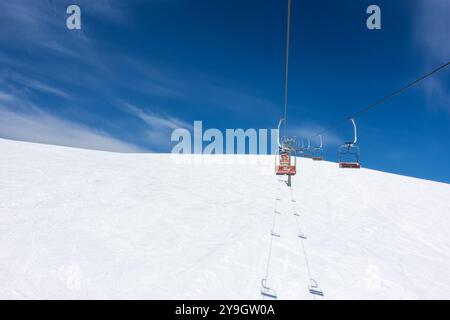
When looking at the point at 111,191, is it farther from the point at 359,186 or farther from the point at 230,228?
the point at 359,186

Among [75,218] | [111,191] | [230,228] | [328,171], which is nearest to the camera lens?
[75,218]

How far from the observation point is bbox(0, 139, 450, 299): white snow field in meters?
5.36

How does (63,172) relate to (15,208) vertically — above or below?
above

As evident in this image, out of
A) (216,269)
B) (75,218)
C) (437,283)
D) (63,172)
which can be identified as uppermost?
(63,172)

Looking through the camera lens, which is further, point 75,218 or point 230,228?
point 230,228

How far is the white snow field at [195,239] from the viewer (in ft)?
17.6

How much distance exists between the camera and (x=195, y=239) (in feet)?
24.9

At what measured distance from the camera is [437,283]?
668 cm

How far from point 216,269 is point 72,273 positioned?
3.21 m

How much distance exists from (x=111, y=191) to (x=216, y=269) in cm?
754
